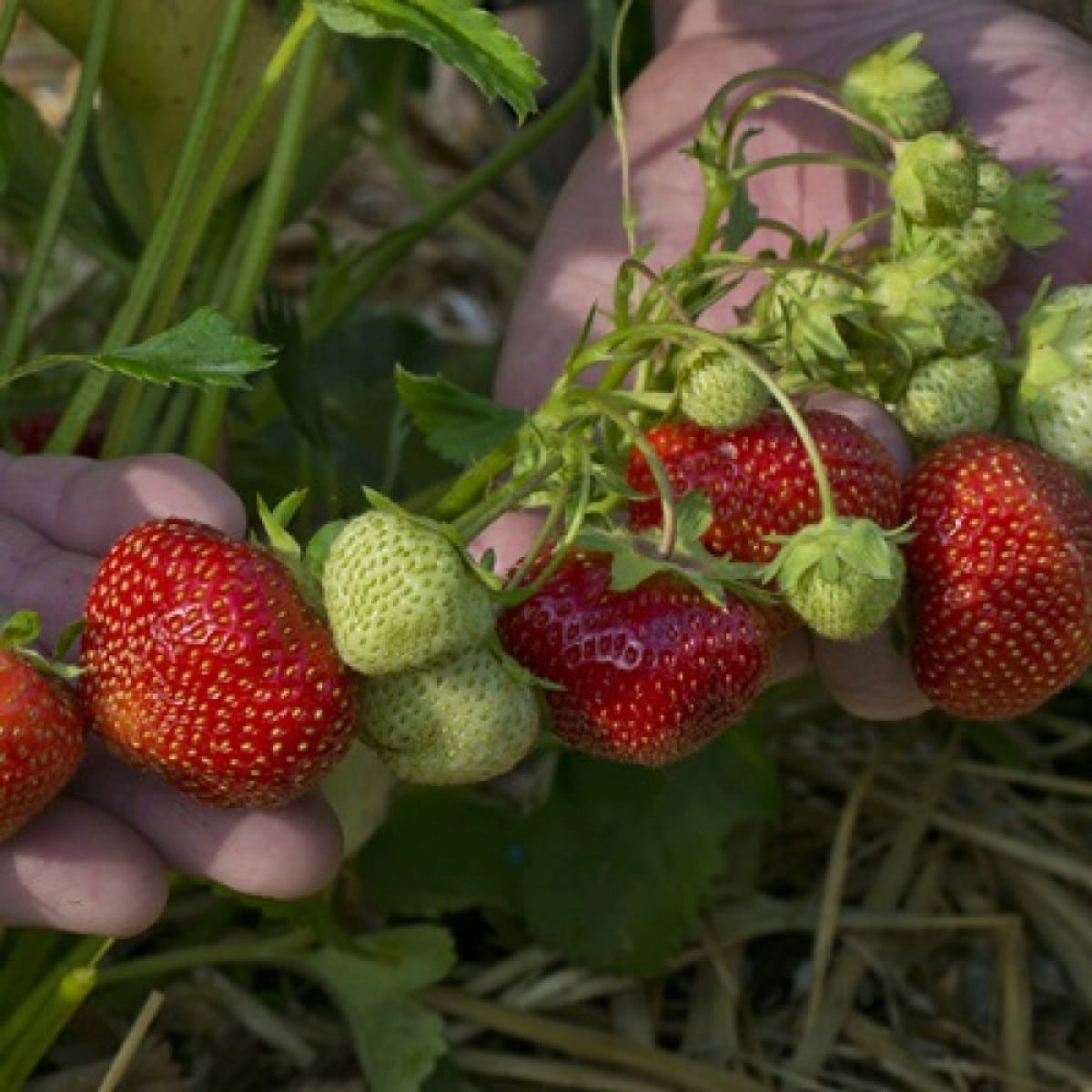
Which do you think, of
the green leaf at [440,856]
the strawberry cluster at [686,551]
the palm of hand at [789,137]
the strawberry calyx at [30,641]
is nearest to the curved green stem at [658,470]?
the strawberry cluster at [686,551]

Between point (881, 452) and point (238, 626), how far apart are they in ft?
0.94

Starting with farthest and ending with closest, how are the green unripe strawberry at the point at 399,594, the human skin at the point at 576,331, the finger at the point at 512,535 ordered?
the finger at the point at 512,535, the human skin at the point at 576,331, the green unripe strawberry at the point at 399,594

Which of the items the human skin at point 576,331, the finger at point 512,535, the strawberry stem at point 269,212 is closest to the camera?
the human skin at point 576,331

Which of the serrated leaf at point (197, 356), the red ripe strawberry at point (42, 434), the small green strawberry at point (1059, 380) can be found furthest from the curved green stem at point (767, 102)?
the red ripe strawberry at point (42, 434)

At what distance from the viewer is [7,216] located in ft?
4.47

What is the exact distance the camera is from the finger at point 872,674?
101 centimetres

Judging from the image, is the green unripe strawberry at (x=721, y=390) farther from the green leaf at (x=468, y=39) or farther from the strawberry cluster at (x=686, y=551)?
the green leaf at (x=468, y=39)

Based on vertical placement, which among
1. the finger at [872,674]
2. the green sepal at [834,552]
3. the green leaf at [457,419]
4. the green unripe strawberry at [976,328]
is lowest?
the finger at [872,674]

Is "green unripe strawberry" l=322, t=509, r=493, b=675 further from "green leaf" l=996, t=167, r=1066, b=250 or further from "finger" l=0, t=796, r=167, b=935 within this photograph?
"green leaf" l=996, t=167, r=1066, b=250

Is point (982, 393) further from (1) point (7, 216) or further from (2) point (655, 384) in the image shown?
(1) point (7, 216)

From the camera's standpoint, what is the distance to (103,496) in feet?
3.16

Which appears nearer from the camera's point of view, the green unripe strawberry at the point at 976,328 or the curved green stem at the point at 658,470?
the curved green stem at the point at 658,470

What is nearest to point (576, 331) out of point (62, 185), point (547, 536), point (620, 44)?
point (620, 44)

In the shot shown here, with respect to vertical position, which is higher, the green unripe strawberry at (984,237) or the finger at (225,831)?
the green unripe strawberry at (984,237)
